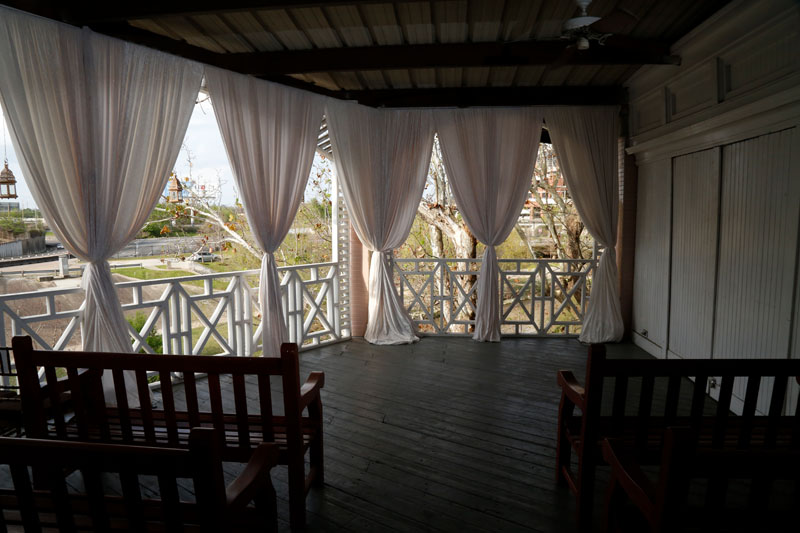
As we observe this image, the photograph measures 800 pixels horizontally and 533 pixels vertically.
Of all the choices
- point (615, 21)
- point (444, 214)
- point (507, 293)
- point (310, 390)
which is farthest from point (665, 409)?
point (507, 293)

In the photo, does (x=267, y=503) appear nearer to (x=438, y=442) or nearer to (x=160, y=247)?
(x=438, y=442)

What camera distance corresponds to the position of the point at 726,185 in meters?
3.61

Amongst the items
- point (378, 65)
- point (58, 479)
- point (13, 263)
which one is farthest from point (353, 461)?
point (13, 263)

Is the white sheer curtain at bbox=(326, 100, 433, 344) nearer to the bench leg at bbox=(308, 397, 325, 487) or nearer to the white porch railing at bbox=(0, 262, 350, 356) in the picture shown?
the white porch railing at bbox=(0, 262, 350, 356)

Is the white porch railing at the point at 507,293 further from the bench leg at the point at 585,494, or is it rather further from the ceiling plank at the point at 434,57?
the bench leg at the point at 585,494

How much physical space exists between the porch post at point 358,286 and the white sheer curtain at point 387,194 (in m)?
0.19

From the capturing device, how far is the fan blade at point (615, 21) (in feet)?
8.59

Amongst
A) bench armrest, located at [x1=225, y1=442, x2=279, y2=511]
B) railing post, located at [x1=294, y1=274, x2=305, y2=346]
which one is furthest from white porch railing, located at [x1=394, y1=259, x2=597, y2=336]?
bench armrest, located at [x1=225, y1=442, x2=279, y2=511]

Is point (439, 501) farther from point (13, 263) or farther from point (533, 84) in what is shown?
point (13, 263)

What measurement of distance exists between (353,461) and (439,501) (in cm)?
62

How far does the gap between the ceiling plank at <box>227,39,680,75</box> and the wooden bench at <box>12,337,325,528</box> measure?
2828 mm

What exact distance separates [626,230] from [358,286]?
308 centimetres

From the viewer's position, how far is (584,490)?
2.23m

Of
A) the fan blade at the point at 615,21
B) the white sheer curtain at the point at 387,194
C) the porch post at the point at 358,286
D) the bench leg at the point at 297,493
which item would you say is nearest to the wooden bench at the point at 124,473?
the bench leg at the point at 297,493
